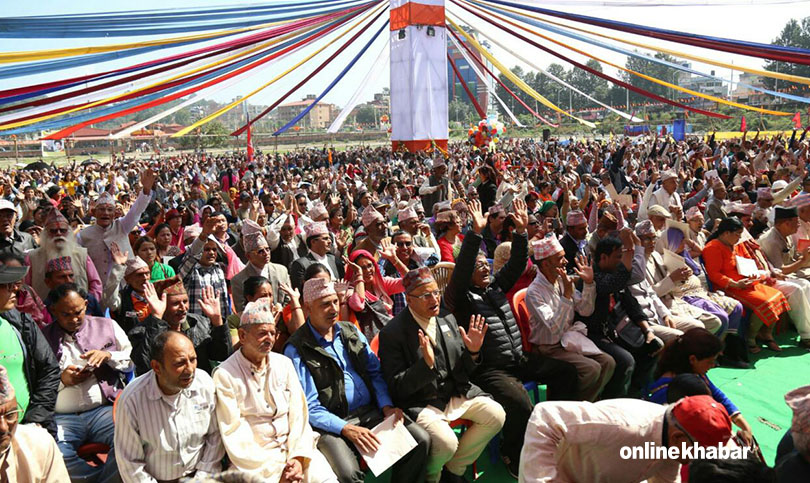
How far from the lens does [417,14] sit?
562 inches

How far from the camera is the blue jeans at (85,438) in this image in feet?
9.69

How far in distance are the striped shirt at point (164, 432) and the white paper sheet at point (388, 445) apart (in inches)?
30.9

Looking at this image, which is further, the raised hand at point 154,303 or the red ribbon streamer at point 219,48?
the red ribbon streamer at point 219,48

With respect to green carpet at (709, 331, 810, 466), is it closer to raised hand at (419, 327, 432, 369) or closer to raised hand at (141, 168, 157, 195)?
raised hand at (419, 327, 432, 369)

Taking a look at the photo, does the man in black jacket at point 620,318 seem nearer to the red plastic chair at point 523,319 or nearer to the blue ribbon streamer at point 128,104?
the red plastic chair at point 523,319

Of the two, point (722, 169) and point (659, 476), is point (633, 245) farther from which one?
point (722, 169)

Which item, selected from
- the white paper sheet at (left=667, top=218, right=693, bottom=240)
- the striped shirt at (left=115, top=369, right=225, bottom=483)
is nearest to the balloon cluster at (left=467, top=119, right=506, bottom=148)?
the white paper sheet at (left=667, top=218, right=693, bottom=240)

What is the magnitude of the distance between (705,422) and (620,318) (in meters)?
2.33

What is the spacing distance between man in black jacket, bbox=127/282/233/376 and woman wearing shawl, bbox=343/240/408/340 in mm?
902

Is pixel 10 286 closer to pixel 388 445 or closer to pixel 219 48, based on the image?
pixel 388 445

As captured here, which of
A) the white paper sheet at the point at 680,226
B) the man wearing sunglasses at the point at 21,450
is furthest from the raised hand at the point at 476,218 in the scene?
the man wearing sunglasses at the point at 21,450

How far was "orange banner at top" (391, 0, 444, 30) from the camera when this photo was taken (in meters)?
14.3

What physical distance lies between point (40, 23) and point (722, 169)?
43.5 ft

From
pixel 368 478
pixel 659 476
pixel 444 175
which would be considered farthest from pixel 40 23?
pixel 659 476
